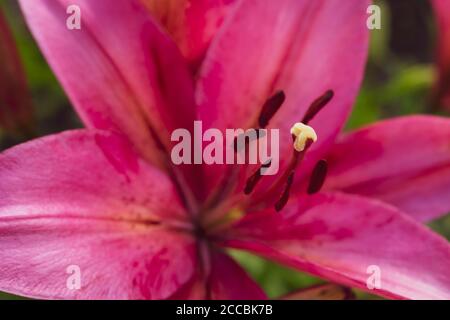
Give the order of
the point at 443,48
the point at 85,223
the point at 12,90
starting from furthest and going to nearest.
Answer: the point at 443,48 < the point at 12,90 < the point at 85,223

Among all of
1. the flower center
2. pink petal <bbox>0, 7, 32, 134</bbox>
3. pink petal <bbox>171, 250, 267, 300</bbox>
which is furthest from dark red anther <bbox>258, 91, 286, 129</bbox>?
pink petal <bbox>0, 7, 32, 134</bbox>

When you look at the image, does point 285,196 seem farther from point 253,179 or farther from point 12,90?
point 12,90

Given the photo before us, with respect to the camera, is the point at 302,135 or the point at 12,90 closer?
the point at 302,135

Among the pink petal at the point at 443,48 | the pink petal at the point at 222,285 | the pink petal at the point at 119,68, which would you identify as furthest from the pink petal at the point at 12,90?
the pink petal at the point at 443,48

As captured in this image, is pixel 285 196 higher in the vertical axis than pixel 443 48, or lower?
lower

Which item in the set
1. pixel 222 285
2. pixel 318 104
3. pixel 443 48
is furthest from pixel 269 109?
pixel 443 48

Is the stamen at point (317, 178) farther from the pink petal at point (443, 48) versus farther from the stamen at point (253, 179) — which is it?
the pink petal at point (443, 48)

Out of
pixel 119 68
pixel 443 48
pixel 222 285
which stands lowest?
pixel 222 285
